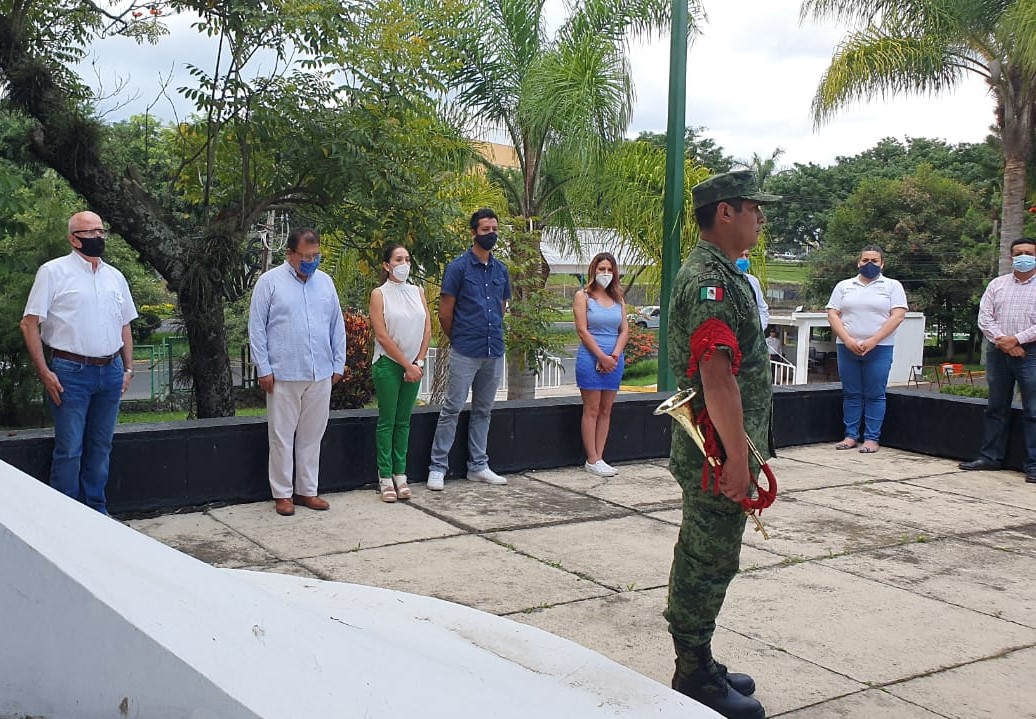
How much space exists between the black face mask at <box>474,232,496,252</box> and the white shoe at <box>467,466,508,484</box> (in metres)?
1.67

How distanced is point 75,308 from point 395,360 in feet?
6.68

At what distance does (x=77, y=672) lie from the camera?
1.91 m

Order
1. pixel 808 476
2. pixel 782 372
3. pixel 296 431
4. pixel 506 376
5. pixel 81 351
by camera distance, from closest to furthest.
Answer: pixel 81 351, pixel 296 431, pixel 808 476, pixel 506 376, pixel 782 372

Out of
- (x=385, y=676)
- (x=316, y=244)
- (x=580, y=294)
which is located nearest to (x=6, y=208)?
(x=316, y=244)

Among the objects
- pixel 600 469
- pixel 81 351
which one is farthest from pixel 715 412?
pixel 600 469

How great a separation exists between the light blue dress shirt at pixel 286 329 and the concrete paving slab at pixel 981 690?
4.00 m

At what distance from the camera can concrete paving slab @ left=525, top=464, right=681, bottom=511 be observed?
751cm

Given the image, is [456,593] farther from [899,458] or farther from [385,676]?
[899,458]

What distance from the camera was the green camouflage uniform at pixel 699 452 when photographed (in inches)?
144

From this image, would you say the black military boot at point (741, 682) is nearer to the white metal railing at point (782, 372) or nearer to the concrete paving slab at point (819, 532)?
the concrete paving slab at point (819, 532)

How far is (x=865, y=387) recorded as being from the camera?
380 inches

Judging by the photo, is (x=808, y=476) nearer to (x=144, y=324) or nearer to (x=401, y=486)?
(x=401, y=486)

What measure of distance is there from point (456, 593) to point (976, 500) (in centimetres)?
449

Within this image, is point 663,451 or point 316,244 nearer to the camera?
point 316,244
